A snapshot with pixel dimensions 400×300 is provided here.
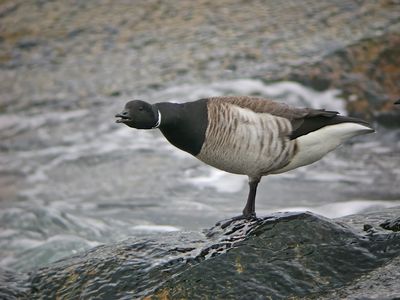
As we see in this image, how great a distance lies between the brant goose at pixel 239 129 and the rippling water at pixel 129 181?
339 centimetres

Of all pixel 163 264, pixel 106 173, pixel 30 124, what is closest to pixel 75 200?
pixel 106 173

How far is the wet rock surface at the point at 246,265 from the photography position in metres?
5.72

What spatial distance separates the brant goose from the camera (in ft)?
22.2

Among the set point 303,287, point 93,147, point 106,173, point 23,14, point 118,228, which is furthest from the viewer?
point 23,14

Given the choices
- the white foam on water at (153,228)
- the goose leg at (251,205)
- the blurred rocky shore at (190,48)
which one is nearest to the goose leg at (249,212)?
the goose leg at (251,205)

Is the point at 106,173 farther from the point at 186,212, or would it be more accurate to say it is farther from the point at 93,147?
the point at 186,212

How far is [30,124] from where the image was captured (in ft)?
48.6

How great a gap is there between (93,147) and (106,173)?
1052 millimetres

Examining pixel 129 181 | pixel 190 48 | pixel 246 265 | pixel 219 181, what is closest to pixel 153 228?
pixel 129 181

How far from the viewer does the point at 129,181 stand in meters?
12.5

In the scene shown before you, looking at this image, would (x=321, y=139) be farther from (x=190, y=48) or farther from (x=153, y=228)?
(x=190, y=48)

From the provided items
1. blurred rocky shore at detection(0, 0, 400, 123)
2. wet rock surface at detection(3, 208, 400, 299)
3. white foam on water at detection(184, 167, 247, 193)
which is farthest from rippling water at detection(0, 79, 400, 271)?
wet rock surface at detection(3, 208, 400, 299)

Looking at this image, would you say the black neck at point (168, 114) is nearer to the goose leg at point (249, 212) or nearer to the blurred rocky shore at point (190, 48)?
the goose leg at point (249, 212)

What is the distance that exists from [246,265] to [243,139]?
1.27 meters
